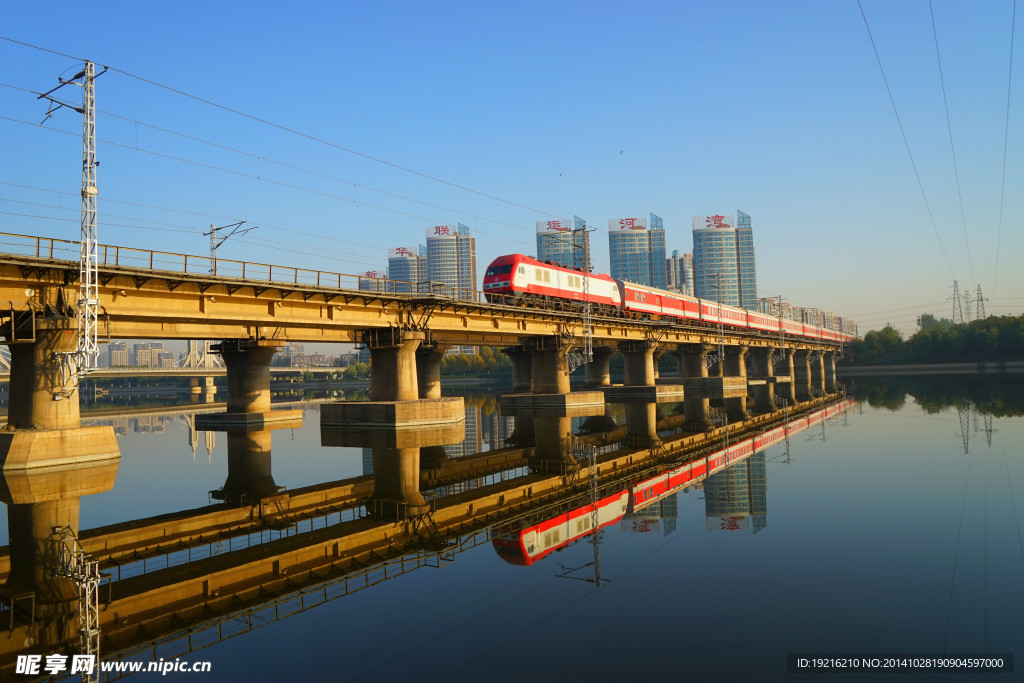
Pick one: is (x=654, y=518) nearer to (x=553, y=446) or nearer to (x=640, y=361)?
(x=553, y=446)

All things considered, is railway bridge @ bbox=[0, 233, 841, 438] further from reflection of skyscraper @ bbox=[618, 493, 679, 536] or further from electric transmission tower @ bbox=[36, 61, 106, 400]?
reflection of skyscraper @ bbox=[618, 493, 679, 536]

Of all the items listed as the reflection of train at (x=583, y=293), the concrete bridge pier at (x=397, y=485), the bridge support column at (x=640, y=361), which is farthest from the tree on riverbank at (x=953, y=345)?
the concrete bridge pier at (x=397, y=485)

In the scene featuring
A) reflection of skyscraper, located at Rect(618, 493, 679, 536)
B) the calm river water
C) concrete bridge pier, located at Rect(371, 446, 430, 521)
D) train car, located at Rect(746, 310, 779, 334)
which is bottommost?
reflection of skyscraper, located at Rect(618, 493, 679, 536)

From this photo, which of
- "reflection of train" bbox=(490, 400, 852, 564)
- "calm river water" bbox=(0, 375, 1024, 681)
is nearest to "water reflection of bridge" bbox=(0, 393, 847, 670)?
"reflection of train" bbox=(490, 400, 852, 564)

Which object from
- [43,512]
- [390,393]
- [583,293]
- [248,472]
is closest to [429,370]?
[390,393]

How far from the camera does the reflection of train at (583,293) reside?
5134 cm

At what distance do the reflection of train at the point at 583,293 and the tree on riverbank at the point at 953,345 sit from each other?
7296 centimetres

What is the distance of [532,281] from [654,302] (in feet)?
78.7

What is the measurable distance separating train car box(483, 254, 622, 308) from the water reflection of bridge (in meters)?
25.0

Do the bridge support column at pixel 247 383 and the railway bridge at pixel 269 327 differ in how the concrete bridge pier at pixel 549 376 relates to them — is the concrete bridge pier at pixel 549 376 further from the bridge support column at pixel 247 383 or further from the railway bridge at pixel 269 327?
the bridge support column at pixel 247 383

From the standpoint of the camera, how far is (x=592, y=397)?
55969 millimetres

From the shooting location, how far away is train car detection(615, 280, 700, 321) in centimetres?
6638

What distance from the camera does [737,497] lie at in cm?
1725

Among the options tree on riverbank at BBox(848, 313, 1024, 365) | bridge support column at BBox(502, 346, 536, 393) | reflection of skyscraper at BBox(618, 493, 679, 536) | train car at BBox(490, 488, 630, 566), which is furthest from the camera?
A: tree on riverbank at BBox(848, 313, 1024, 365)
